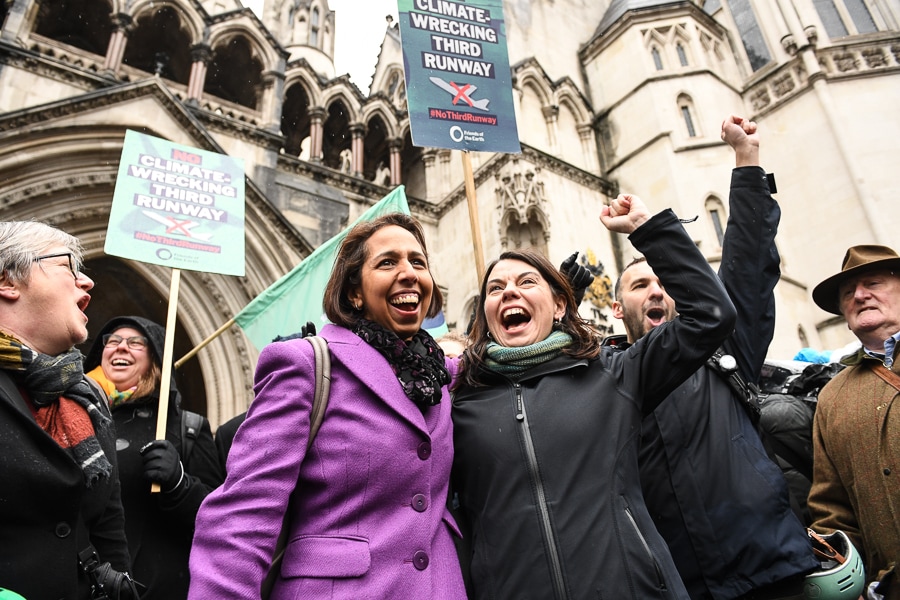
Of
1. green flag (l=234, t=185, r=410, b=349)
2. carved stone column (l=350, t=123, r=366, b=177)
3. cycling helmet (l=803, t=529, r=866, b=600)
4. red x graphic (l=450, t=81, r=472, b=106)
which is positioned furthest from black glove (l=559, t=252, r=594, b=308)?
carved stone column (l=350, t=123, r=366, b=177)

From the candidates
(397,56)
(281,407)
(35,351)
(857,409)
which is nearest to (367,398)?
(281,407)

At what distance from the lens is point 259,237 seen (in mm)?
9172

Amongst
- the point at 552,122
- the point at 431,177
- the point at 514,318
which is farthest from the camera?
the point at 552,122

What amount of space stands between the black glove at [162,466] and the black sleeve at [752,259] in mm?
2632

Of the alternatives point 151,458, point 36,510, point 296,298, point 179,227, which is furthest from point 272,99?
point 36,510

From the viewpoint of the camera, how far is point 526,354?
186cm

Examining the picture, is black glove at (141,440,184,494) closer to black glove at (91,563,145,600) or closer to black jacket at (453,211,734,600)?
black glove at (91,563,145,600)

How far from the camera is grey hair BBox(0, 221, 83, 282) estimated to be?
6.38 ft

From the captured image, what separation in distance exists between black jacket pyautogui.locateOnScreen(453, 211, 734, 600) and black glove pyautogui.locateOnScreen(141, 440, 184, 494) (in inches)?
63.0

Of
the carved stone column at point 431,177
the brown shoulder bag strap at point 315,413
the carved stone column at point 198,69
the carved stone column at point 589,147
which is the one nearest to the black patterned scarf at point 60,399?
the brown shoulder bag strap at point 315,413

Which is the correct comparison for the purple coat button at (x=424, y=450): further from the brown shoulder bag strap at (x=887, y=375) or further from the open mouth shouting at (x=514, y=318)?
the brown shoulder bag strap at (x=887, y=375)

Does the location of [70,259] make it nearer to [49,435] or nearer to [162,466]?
[49,435]

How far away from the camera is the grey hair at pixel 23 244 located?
194 centimetres

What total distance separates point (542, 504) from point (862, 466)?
1.60m
